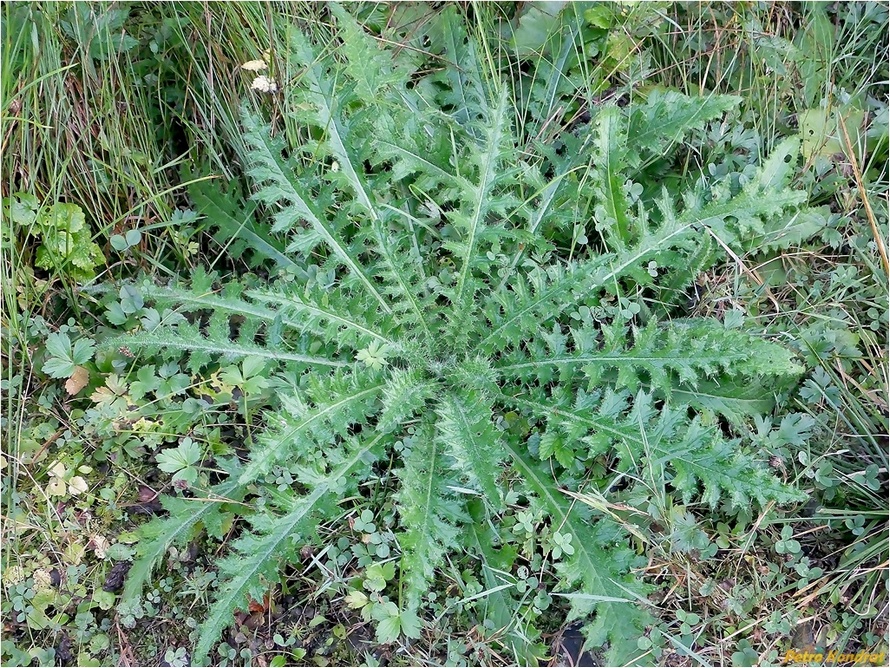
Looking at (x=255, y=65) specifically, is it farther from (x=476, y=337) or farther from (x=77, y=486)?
(x=77, y=486)

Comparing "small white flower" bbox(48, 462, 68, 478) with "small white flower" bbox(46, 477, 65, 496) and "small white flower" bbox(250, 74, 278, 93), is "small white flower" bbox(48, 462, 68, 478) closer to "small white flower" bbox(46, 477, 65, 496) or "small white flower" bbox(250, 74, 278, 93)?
"small white flower" bbox(46, 477, 65, 496)

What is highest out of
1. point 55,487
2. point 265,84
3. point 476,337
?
point 265,84

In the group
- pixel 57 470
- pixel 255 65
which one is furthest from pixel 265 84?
pixel 57 470

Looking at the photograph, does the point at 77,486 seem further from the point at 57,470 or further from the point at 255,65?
the point at 255,65

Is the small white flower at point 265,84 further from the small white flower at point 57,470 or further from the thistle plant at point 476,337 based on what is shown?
the small white flower at point 57,470

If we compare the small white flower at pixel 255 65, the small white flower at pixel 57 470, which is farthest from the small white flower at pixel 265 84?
the small white flower at pixel 57 470

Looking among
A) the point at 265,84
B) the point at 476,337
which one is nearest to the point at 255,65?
the point at 265,84

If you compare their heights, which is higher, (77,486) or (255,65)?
(255,65)

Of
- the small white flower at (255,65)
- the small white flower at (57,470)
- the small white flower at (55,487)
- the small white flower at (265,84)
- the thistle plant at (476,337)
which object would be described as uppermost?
the small white flower at (255,65)

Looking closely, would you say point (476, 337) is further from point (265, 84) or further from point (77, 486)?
point (77, 486)
